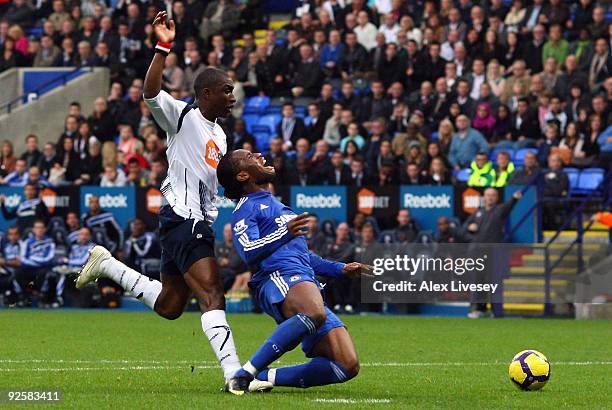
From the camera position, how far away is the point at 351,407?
336 inches

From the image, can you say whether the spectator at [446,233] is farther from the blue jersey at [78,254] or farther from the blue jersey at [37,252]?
the blue jersey at [37,252]

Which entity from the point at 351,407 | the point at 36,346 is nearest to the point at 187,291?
the point at 351,407

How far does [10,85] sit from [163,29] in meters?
21.6

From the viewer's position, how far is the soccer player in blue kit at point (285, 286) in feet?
30.1

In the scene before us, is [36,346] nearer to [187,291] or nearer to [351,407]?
[187,291]

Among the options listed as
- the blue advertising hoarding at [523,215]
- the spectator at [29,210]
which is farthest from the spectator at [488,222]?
the spectator at [29,210]

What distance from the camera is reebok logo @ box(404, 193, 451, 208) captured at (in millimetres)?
22500

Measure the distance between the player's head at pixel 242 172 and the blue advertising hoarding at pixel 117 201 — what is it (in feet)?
49.1

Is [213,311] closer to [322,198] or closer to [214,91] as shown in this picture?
[214,91]

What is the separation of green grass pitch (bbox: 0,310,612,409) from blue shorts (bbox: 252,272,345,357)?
1.33 feet

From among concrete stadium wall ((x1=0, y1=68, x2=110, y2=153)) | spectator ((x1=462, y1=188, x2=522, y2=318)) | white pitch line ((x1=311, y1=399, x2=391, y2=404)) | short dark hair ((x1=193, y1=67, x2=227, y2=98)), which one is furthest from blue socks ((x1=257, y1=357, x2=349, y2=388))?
concrete stadium wall ((x1=0, y1=68, x2=110, y2=153))

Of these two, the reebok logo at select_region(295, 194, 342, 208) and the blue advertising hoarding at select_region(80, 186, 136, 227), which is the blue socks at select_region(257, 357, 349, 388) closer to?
the reebok logo at select_region(295, 194, 342, 208)

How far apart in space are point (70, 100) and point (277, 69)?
16.6ft

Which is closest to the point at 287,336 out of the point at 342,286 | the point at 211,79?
the point at 211,79
